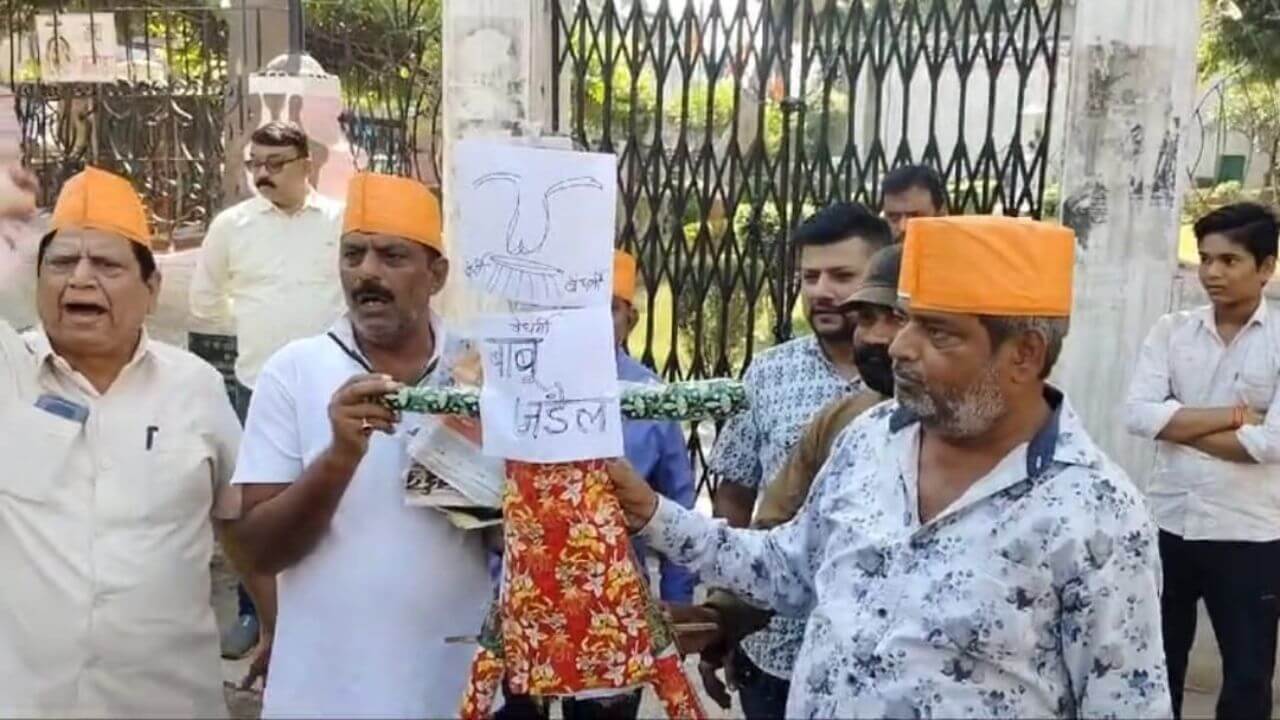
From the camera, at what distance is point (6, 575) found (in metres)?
2.45

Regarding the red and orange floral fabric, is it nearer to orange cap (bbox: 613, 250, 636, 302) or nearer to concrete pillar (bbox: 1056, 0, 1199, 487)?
orange cap (bbox: 613, 250, 636, 302)

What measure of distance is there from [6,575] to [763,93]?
4.16m

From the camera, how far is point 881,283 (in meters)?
2.66

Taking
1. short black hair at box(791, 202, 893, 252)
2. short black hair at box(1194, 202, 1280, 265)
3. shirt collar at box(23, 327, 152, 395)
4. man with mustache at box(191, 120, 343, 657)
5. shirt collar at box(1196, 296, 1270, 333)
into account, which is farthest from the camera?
man with mustache at box(191, 120, 343, 657)

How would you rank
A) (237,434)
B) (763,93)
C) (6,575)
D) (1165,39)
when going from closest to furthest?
(6,575)
(237,434)
(1165,39)
(763,93)

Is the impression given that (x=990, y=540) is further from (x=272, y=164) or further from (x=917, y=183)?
(x=272, y=164)

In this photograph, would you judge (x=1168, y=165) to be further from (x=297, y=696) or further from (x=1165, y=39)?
(x=297, y=696)

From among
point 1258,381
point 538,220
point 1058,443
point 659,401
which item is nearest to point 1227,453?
point 1258,381

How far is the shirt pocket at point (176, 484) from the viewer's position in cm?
253

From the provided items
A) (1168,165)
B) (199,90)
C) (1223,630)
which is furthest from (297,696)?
(199,90)

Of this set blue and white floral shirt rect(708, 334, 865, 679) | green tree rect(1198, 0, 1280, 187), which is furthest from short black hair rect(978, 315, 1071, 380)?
green tree rect(1198, 0, 1280, 187)

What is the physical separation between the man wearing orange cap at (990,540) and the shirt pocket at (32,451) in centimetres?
140

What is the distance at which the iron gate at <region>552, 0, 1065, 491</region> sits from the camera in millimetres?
5742

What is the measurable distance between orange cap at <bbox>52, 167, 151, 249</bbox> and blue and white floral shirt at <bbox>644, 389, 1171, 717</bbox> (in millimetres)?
1503
